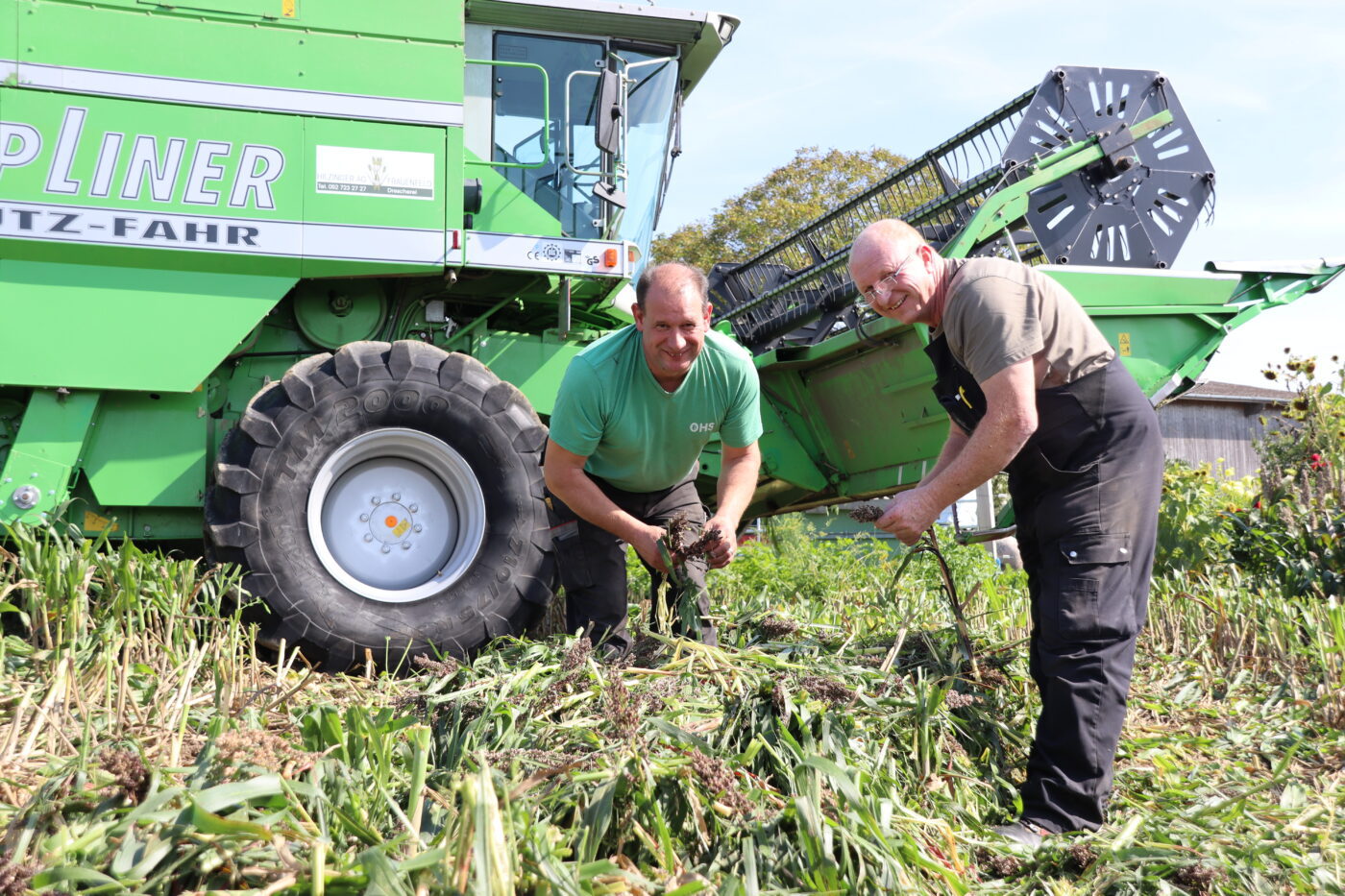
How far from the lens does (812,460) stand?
627 centimetres

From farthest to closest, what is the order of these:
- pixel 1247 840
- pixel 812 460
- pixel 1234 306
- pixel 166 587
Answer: pixel 812 460 < pixel 1234 306 < pixel 166 587 < pixel 1247 840

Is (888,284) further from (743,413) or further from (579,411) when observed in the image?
(579,411)

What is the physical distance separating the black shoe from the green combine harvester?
7.84 feet

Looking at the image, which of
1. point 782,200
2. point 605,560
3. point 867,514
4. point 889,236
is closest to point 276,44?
point 605,560

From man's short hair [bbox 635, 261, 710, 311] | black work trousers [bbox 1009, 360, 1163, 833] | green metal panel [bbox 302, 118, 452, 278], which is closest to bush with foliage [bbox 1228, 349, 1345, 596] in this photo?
black work trousers [bbox 1009, 360, 1163, 833]

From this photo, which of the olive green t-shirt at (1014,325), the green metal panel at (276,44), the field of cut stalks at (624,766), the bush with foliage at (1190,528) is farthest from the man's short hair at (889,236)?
the bush with foliage at (1190,528)

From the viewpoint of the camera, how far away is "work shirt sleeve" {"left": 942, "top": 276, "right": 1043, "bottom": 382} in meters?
2.77

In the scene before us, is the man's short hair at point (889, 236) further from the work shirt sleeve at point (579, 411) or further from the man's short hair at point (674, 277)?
the work shirt sleeve at point (579, 411)

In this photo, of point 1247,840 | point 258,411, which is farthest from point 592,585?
point 1247,840

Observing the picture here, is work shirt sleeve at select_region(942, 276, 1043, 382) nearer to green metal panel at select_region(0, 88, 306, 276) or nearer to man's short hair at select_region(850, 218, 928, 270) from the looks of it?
man's short hair at select_region(850, 218, 928, 270)

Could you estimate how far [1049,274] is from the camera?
17.3 feet

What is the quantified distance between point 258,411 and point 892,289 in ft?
9.34

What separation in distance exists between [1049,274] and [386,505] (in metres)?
3.21

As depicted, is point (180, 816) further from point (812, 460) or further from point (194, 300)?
point (812, 460)
